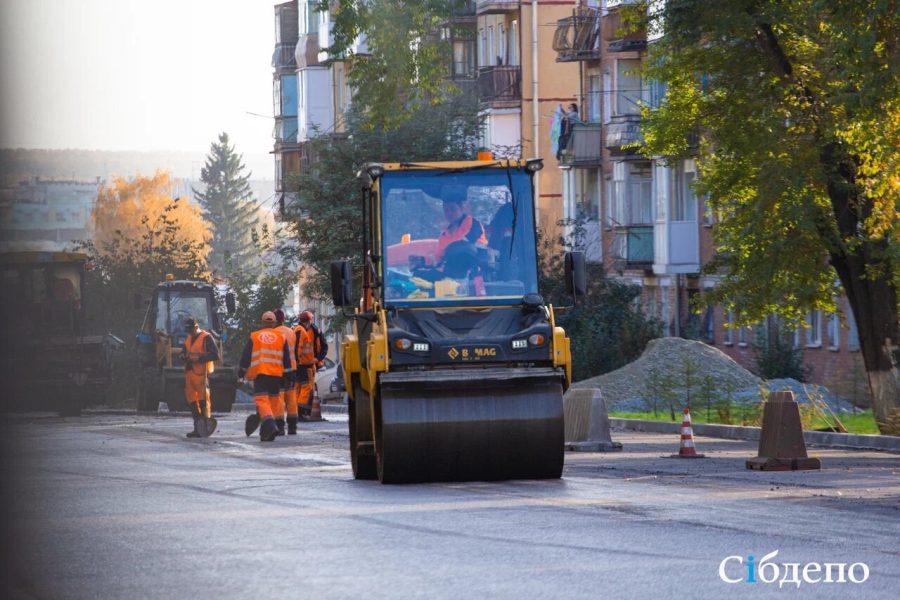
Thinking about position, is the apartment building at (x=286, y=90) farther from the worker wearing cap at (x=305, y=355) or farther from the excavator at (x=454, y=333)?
the excavator at (x=454, y=333)

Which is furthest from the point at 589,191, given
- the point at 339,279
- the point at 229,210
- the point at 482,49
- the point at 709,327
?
the point at 229,210

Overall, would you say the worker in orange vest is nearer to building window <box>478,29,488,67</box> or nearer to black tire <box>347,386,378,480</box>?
black tire <box>347,386,378,480</box>

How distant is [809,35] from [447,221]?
10276 mm

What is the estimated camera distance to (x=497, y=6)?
60875mm

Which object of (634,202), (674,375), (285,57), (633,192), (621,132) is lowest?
(674,375)

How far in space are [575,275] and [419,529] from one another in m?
5.40

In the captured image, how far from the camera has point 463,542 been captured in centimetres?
1114

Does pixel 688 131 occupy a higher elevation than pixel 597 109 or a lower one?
lower

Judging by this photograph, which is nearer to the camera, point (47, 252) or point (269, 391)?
point (47, 252)

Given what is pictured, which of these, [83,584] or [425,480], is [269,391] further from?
[83,584]

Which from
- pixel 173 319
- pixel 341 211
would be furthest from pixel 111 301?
pixel 341 211

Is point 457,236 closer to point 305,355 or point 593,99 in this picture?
point 305,355

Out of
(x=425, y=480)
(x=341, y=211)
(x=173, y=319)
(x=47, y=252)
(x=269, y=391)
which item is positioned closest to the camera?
(x=47, y=252)

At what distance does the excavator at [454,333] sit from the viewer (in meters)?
16.1
